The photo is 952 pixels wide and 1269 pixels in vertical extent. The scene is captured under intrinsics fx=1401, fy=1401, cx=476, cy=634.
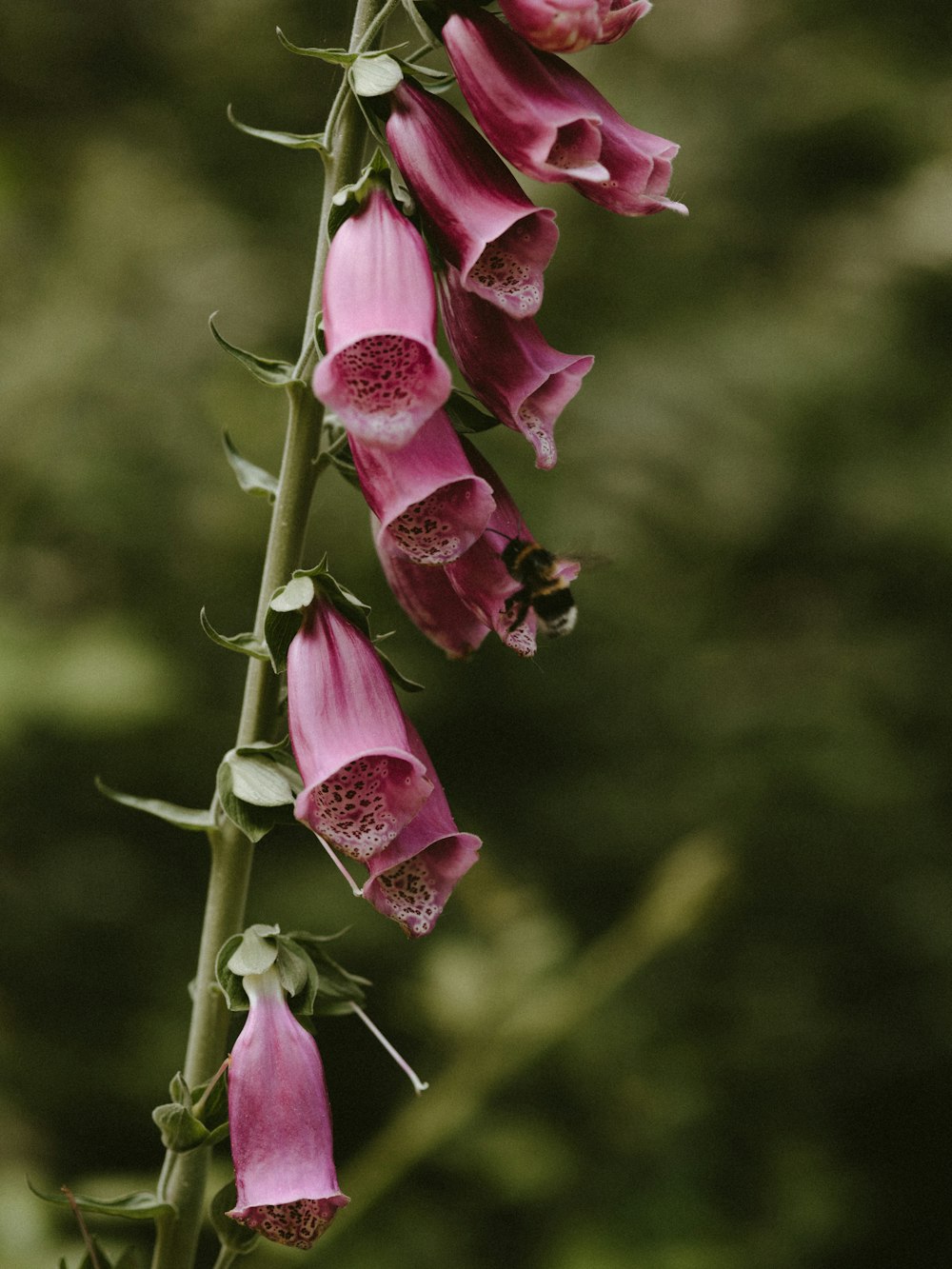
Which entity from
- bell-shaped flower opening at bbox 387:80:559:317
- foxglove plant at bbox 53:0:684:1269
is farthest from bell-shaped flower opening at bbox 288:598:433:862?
bell-shaped flower opening at bbox 387:80:559:317

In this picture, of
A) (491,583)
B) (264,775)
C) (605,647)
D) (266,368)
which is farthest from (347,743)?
(605,647)

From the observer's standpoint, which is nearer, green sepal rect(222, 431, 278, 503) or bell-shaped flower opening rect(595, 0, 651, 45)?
bell-shaped flower opening rect(595, 0, 651, 45)

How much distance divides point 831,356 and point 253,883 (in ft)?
4.96

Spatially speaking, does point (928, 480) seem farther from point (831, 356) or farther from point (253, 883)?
point (253, 883)

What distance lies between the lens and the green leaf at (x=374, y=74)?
36.9 inches

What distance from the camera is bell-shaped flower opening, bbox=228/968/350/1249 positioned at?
0.97 m

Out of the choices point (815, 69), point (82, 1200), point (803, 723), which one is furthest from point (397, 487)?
point (815, 69)

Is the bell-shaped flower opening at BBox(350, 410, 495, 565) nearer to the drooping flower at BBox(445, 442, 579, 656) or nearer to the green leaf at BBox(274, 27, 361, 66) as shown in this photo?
the drooping flower at BBox(445, 442, 579, 656)

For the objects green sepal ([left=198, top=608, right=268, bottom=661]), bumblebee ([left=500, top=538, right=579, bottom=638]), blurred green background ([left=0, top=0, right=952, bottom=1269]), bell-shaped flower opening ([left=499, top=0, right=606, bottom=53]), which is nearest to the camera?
bell-shaped flower opening ([left=499, top=0, right=606, bottom=53])

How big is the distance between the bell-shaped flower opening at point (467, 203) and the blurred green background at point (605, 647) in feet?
4.05

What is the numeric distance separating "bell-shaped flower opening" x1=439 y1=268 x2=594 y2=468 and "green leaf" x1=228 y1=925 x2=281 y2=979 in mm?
403

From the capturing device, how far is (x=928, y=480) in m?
2.73

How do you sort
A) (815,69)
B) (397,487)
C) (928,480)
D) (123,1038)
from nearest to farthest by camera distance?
(397,487) < (123,1038) < (928,480) < (815,69)

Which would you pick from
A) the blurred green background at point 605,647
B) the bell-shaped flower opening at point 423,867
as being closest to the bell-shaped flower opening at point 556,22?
the bell-shaped flower opening at point 423,867
